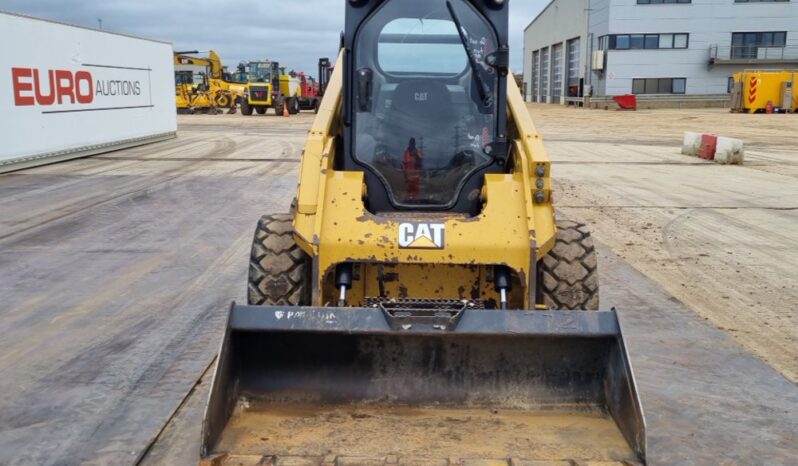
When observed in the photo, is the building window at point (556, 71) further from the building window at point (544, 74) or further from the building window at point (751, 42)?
the building window at point (751, 42)

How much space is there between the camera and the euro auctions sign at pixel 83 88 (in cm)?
1728

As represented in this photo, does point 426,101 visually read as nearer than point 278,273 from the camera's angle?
No

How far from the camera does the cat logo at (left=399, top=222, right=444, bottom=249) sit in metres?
4.56

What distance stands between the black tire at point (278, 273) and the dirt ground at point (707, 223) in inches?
130

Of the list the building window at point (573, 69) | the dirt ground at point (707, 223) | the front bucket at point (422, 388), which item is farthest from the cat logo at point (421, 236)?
the building window at point (573, 69)

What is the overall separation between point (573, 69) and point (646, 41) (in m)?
10.9

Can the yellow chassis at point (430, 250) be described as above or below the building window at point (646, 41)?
below

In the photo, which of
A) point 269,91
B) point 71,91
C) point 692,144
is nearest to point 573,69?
point 269,91

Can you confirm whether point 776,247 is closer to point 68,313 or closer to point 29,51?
point 68,313

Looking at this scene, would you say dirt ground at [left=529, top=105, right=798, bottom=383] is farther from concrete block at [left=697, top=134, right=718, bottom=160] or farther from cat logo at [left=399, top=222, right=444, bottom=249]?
cat logo at [left=399, top=222, right=444, bottom=249]

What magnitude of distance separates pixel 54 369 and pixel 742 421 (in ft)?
14.3

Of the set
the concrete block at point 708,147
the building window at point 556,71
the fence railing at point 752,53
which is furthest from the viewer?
the building window at point 556,71

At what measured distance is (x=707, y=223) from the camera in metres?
11.1

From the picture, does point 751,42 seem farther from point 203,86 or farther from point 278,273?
point 278,273
